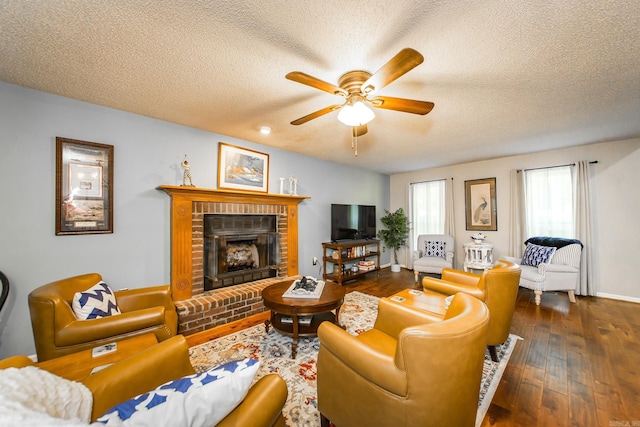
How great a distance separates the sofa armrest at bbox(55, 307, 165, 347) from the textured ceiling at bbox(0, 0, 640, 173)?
1.90 metres

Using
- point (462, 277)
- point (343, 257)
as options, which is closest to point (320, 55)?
point (462, 277)

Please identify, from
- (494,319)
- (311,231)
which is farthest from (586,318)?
(311,231)

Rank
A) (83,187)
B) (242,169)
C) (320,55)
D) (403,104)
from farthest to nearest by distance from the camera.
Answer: (242,169) → (83,187) → (403,104) → (320,55)

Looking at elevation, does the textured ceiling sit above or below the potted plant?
above

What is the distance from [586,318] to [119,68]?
5.61 meters

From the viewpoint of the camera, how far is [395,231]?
557 cm

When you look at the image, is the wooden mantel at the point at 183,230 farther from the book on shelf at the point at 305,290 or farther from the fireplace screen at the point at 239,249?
the book on shelf at the point at 305,290

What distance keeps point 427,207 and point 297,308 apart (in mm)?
4519

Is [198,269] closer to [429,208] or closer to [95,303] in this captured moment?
[95,303]

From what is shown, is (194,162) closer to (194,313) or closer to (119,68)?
(119,68)

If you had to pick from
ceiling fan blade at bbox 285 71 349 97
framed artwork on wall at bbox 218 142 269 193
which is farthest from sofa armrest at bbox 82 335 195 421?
framed artwork on wall at bbox 218 142 269 193

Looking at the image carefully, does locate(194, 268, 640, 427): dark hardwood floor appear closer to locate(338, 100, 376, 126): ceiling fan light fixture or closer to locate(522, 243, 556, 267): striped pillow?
locate(522, 243, 556, 267): striped pillow

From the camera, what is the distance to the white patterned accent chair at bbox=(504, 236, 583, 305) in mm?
3412

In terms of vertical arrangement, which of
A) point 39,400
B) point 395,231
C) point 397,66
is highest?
point 397,66
